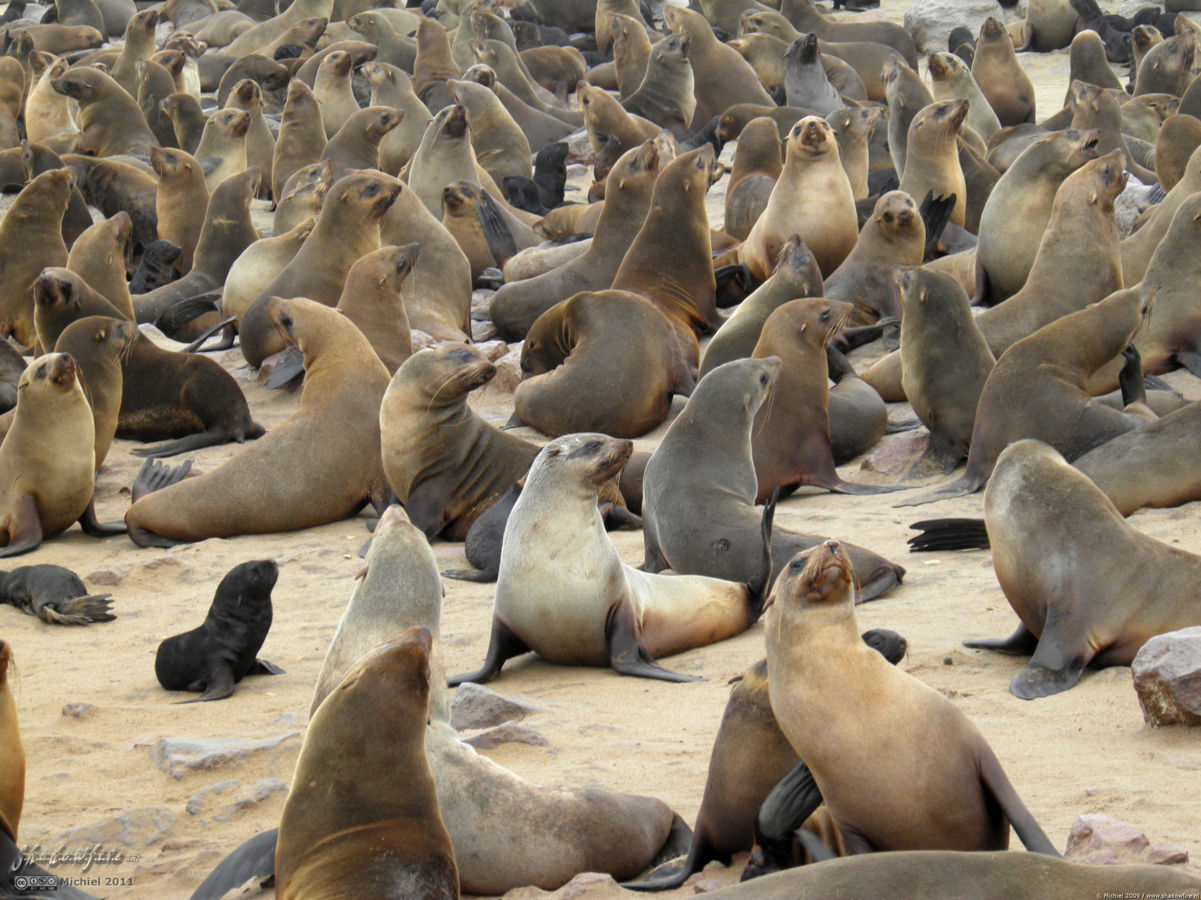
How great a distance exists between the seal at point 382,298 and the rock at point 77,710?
13.9ft

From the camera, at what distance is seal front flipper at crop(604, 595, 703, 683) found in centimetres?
491

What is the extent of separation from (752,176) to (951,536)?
6.12 metres

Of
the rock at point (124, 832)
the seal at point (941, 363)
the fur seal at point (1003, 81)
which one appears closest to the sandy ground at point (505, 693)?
the rock at point (124, 832)

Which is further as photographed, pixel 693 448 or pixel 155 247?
pixel 155 247

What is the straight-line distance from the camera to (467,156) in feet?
41.1

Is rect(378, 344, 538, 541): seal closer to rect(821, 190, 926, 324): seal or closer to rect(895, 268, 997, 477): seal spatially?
rect(895, 268, 997, 477): seal

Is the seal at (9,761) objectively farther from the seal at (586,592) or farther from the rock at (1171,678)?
the rock at (1171,678)

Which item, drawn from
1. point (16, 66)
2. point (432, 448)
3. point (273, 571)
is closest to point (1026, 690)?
point (273, 571)

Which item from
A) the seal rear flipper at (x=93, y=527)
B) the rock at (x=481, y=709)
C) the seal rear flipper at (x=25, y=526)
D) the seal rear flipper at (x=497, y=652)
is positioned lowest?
the seal rear flipper at (x=93, y=527)

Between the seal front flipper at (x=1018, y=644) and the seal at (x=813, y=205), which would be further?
the seal at (x=813, y=205)

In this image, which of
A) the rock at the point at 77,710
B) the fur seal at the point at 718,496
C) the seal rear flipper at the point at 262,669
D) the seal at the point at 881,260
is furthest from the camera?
the seal at the point at 881,260

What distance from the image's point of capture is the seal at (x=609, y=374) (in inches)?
325

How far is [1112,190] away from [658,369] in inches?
104

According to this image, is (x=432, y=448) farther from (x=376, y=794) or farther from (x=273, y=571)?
(x=376, y=794)
